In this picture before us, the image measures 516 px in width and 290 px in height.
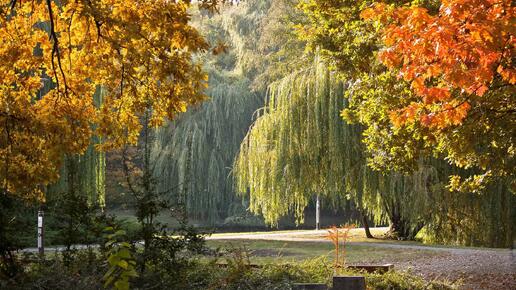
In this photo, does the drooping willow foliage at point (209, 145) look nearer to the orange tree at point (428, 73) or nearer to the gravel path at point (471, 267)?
the gravel path at point (471, 267)

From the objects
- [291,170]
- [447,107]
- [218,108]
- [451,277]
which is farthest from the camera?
[218,108]

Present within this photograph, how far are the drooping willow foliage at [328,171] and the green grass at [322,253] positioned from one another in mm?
1600

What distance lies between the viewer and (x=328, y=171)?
69.1 feet

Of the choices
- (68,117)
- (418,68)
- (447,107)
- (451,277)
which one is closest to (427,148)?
(451,277)

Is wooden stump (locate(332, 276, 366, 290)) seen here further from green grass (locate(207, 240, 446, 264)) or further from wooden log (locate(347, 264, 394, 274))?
green grass (locate(207, 240, 446, 264))

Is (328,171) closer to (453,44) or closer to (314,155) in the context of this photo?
(314,155)

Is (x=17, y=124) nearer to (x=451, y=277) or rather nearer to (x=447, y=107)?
(x=447, y=107)

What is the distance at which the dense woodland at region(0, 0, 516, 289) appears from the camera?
8.91 metres

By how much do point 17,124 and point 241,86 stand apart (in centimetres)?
2641

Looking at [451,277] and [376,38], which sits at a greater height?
[376,38]

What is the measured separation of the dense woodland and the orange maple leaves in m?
0.02

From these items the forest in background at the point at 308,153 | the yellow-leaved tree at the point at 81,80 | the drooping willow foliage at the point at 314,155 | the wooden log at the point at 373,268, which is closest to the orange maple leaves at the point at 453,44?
the forest in background at the point at 308,153

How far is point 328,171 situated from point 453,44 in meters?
13.1

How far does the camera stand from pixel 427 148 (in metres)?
13.2
